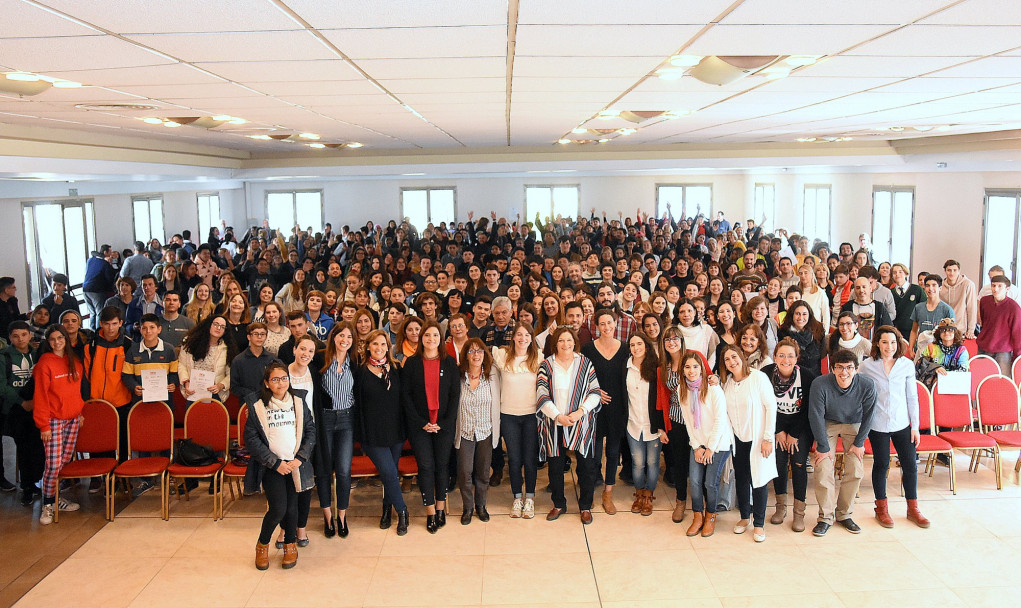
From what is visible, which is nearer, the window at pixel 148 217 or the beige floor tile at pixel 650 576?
the beige floor tile at pixel 650 576

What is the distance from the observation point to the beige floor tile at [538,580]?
468 centimetres

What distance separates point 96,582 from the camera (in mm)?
4922

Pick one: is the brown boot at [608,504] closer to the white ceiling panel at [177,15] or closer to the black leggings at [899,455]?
the black leggings at [899,455]

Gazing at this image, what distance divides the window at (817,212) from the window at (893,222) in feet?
8.85

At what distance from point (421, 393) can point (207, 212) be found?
1697cm

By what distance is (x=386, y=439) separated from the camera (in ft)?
17.8

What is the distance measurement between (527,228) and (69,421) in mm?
11898

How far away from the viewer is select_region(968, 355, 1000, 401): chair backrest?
6770 mm

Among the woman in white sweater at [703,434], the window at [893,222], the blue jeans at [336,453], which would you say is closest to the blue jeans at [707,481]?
the woman in white sweater at [703,434]

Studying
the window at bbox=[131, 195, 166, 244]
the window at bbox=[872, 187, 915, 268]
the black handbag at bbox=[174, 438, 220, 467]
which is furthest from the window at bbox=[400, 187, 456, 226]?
the black handbag at bbox=[174, 438, 220, 467]

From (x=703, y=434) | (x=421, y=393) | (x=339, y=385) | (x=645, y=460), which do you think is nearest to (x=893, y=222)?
(x=645, y=460)

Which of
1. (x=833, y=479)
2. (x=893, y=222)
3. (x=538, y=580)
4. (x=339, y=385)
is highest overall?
(x=893, y=222)

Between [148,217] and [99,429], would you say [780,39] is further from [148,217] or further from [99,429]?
[148,217]

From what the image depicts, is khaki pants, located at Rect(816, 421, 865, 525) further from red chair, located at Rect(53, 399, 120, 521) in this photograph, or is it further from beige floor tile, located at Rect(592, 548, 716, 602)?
red chair, located at Rect(53, 399, 120, 521)
